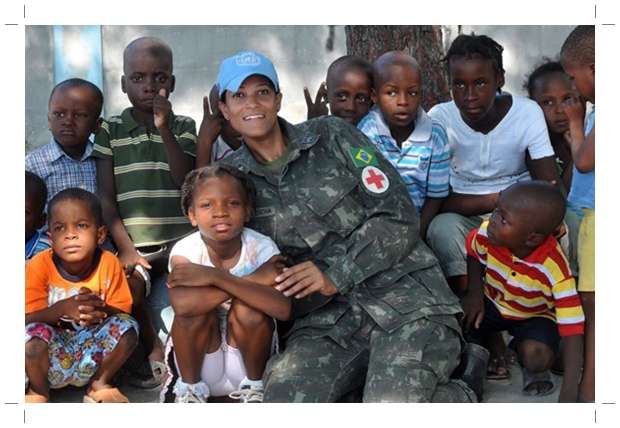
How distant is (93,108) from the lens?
424 centimetres

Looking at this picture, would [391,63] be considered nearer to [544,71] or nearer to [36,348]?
[544,71]

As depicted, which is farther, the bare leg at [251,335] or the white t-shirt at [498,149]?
the white t-shirt at [498,149]

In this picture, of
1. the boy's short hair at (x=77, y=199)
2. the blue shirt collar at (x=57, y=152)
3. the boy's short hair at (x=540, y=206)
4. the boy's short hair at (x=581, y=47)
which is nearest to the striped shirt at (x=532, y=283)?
the boy's short hair at (x=540, y=206)

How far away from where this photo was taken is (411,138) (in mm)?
4133

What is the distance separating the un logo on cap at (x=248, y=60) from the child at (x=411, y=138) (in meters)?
0.76

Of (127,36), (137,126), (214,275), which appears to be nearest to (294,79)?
(127,36)

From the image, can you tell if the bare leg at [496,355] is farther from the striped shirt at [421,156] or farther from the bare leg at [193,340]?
the bare leg at [193,340]

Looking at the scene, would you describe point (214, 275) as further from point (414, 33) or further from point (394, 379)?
point (414, 33)

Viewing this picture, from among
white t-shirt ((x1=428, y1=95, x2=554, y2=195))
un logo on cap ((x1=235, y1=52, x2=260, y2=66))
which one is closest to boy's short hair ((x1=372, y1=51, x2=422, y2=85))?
white t-shirt ((x1=428, y1=95, x2=554, y2=195))

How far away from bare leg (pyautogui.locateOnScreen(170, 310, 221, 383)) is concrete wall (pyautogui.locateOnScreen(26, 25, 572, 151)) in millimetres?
3962

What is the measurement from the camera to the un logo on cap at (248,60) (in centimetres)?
363

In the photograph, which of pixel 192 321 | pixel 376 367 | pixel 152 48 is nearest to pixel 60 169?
pixel 152 48

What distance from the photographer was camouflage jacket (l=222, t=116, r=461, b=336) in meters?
3.53

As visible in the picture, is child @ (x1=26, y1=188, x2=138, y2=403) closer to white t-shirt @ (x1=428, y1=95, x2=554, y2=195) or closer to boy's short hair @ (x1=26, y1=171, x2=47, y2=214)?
boy's short hair @ (x1=26, y1=171, x2=47, y2=214)
